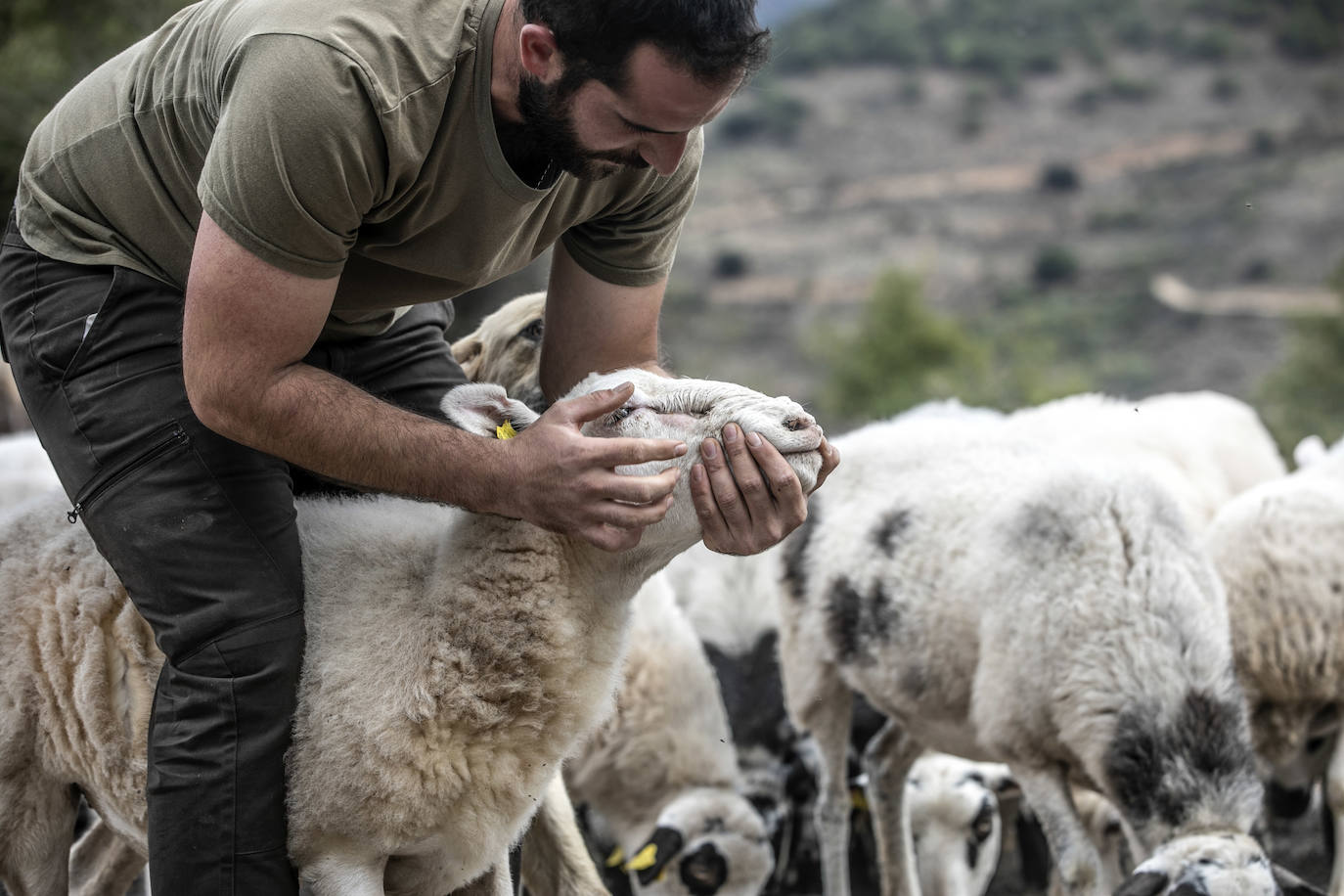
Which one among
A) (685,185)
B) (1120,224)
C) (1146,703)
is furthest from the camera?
(1120,224)

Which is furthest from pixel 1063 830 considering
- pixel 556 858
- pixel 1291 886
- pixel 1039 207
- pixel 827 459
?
pixel 1039 207

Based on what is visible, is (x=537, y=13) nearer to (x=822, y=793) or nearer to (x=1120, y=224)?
(x=822, y=793)

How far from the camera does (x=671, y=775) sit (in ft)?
16.6

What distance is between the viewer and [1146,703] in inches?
160

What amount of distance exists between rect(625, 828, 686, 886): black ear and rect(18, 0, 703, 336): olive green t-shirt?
2.58 meters

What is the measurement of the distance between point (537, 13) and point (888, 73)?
63.5 meters

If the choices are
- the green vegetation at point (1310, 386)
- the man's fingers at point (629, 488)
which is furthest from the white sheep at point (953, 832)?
the green vegetation at point (1310, 386)

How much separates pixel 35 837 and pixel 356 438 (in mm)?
1482

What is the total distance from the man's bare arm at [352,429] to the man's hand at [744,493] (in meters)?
0.08

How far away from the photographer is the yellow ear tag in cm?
462

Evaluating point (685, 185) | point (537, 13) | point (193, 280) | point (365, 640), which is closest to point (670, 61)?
point (537, 13)

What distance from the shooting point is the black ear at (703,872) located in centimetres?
471

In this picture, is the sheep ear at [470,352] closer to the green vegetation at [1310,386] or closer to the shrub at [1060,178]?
the green vegetation at [1310,386]

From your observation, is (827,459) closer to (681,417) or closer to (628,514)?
(681,417)
